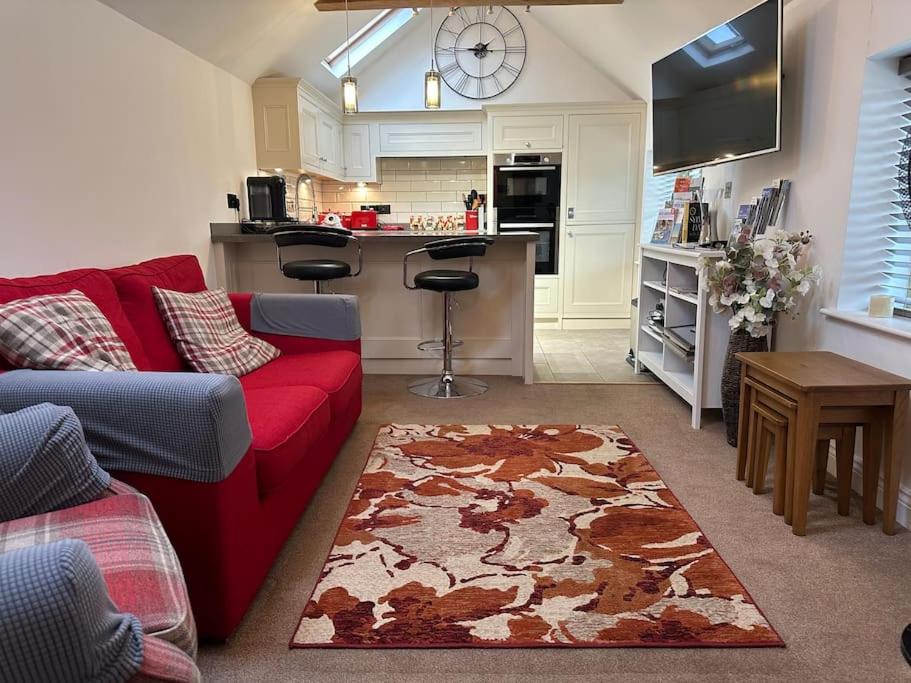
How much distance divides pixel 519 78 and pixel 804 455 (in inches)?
201

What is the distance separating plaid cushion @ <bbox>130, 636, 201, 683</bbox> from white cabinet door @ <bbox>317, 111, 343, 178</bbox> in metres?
5.01

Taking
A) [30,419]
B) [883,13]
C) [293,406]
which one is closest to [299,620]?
[293,406]

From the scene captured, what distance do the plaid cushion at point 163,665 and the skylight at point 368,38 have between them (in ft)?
17.9

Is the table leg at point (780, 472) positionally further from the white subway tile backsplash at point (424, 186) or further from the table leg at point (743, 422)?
the white subway tile backsplash at point (424, 186)

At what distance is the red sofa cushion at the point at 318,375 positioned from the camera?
2.36m

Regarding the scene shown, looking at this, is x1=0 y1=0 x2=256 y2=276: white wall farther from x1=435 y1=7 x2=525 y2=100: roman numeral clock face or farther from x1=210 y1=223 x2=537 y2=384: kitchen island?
x1=435 y1=7 x2=525 y2=100: roman numeral clock face

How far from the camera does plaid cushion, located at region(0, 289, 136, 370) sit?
5.36ft

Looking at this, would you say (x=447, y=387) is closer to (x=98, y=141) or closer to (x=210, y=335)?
(x=210, y=335)

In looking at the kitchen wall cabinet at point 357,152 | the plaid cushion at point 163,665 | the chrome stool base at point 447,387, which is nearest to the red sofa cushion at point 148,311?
the plaid cushion at point 163,665

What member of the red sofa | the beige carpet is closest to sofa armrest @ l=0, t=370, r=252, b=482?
the red sofa

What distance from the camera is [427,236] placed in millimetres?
3857

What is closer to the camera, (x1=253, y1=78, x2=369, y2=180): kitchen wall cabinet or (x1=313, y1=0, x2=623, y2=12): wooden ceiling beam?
(x1=313, y1=0, x2=623, y2=12): wooden ceiling beam

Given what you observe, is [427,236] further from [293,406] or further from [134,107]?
[293,406]

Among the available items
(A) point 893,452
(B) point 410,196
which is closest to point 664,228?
(A) point 893,452
